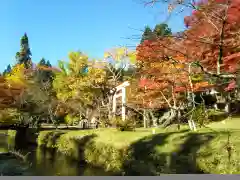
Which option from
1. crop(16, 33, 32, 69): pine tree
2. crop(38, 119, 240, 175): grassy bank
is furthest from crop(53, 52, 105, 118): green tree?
crop(16, 33, 32, 69): pine tree

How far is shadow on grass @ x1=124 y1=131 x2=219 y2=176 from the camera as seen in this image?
10.5 meters

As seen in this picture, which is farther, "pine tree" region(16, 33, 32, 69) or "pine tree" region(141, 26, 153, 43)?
"pine tree" region(16, 33, 32, 69)

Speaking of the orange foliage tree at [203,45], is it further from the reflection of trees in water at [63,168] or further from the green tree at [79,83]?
the green tree at [79,83]

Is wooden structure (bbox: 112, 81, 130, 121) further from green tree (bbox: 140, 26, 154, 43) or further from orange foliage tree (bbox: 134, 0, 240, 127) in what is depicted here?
green tree (bbox: 140, 26, 154, 43)

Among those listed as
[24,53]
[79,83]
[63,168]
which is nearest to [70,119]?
[79,83]

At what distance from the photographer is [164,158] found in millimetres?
11672

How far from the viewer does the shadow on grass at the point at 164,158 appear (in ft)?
34.4

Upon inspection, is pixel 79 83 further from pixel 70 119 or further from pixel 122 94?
pixel 70 119

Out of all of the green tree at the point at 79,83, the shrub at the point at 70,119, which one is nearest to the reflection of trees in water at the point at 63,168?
the green tree at the point at 79,83

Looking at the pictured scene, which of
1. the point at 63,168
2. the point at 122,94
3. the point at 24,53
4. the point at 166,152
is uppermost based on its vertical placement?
the point at 24,53

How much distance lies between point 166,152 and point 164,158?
0.38 metres

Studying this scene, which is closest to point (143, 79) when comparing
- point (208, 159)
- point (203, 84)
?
point (203, 84)

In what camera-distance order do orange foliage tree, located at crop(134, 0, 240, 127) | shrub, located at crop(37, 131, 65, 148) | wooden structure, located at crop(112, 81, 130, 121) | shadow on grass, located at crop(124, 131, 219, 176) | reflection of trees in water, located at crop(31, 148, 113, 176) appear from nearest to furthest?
orange foliage tree, located at crop(134, 0, 240, 127) < shadow on grass, located at crop(124, 131, 219, 176) < reflection of trees in water, located at crop(31, 148, 113, 176) < shrub, located at crop(37, 131, 65, 148) < wooden structure, located at crop(112, 81, 130, 121)

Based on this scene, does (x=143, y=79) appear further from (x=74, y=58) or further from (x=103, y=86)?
(x=74, y=58)
